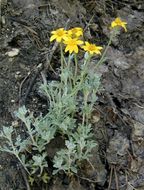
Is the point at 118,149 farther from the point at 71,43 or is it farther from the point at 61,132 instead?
the point at 71,43

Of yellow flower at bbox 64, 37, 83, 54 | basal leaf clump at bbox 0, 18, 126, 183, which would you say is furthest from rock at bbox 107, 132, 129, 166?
yellow flower at bbox 64, 37, 83, 54

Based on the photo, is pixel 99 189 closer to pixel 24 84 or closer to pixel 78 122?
pixel 78 122

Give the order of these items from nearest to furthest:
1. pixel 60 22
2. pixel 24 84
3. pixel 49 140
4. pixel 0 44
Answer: pixel 49 140 < pixel 24 84 < pixel 0 44 < pixel 60 22

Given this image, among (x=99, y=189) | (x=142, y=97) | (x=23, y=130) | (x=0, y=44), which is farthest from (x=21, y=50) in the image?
(x=99, y=189)

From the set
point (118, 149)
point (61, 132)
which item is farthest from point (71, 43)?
point (118, 149)

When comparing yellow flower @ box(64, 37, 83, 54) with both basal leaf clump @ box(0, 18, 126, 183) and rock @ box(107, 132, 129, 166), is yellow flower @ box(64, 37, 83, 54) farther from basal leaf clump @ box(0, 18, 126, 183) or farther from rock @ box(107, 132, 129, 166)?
rock @ box(107, 132, 129, 166)

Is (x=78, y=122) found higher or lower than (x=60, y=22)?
lower

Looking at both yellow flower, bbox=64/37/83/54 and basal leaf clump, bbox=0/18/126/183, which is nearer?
yellow flower, bbox=64/37/83/54

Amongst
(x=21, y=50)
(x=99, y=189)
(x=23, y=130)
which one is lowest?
(x=99, y=189)

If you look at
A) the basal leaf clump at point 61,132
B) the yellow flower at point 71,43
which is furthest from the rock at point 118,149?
the yellow flower at point 71,43
